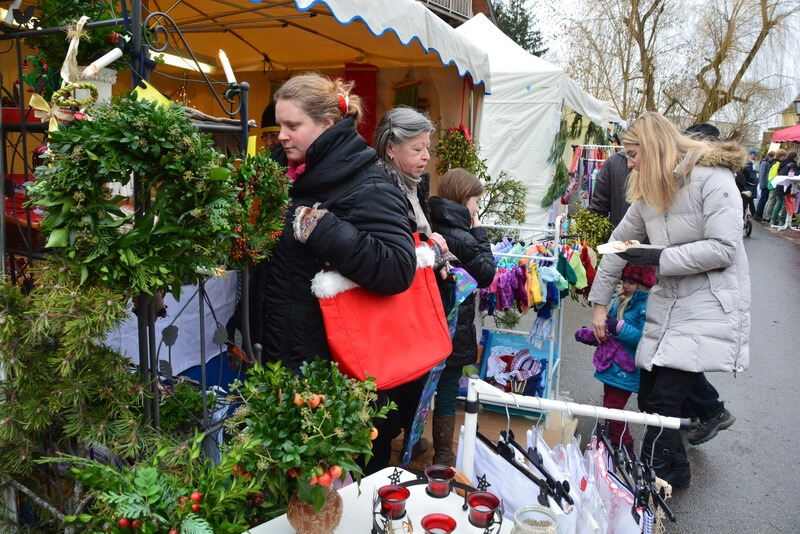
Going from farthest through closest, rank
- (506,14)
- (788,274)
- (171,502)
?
1. (506,14)
2. (788,274)
3. (171,502)

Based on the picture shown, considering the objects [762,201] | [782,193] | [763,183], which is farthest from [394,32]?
[762,201]

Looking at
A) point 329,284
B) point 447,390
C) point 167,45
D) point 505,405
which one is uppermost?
point 167,45

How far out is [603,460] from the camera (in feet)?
6.35

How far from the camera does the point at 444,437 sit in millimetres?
3262

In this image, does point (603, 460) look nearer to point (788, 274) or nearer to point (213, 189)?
point (213, 189)

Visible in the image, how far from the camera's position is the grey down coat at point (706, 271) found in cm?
278

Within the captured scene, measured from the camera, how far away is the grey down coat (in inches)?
109

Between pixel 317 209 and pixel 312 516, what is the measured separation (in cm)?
88

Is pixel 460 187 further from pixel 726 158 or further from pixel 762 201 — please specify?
pixel 762 201

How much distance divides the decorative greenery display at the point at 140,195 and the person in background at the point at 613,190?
3863mm

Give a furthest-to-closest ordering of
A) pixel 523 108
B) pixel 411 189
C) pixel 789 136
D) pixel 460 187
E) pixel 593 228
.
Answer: pixel 789 136 → pixel 523 108 → pixel 593 228 → pixel 460 187 → pixel 411 189

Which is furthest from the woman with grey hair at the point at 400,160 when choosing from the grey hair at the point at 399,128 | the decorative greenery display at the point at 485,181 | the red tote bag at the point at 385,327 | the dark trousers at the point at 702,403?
the decorative greenery display at the point at 485,181

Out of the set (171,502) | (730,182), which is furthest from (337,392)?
(730,182)

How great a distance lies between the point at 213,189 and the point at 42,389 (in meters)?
0.57
